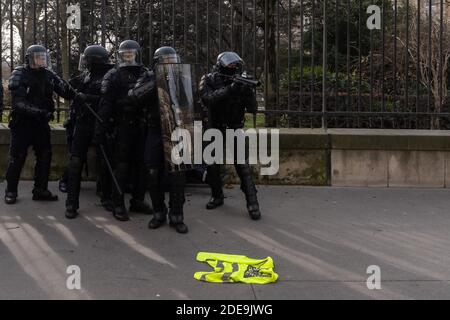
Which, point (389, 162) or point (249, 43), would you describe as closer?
point (389, 162)

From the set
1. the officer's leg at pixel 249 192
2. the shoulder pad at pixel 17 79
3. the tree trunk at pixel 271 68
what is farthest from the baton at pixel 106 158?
the tree trunk at pixel 271 68

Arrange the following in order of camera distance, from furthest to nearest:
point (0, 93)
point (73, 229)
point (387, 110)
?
1. point (387, 110)
2. point (0, 93)
3. point (73, 229)

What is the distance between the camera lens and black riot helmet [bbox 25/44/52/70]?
21.6ft

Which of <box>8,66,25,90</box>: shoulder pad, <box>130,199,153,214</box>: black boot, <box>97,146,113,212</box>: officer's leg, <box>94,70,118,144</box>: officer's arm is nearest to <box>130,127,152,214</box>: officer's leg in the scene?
<box>130,199,153,214</box>: black boot

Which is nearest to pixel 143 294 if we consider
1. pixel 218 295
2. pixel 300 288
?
pixel 218 295

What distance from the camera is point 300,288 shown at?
4.36 metres

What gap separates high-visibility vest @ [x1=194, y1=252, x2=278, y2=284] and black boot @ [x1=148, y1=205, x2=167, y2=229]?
3.13 feet

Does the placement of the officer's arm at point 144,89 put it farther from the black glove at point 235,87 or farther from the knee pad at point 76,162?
the knee pad at point 76,162

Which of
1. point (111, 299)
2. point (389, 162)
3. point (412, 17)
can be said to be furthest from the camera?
point (412, 17)

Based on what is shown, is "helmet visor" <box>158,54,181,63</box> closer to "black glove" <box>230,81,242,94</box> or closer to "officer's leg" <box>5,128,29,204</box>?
"black glove" <box>230,81,242,94</box>

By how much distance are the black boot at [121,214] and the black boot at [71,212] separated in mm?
415

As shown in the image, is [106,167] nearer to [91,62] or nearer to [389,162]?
[91,62]

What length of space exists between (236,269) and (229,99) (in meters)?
2.23

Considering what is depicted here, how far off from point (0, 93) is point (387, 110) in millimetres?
5204
